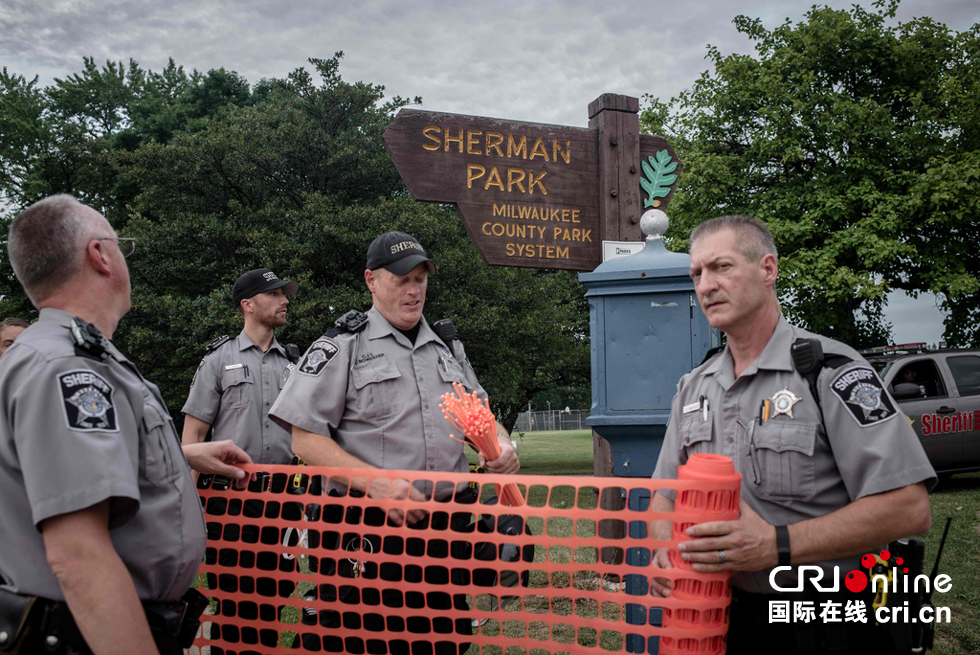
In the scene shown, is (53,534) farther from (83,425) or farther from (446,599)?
(446,599)

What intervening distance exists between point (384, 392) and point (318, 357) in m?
0.30

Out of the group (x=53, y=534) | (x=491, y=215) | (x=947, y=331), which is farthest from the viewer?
(x=947, y=331)

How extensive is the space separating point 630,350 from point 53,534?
2.60 metres

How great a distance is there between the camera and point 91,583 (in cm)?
141

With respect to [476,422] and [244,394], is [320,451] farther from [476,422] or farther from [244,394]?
[244,394]

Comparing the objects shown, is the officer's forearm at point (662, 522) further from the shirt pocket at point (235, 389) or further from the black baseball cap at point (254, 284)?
the black baseball cap at point (254, 284)

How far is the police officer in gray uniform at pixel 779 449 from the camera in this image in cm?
174

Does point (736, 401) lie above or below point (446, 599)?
above

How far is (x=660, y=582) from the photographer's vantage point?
5.98 feet

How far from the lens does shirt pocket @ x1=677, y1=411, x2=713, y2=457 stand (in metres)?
2.14

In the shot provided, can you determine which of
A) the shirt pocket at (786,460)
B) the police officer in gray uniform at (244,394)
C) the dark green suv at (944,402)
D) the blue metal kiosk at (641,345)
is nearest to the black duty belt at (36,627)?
the shirt pocket at (786,460)

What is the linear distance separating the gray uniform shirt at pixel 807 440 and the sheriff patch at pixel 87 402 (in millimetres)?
1675

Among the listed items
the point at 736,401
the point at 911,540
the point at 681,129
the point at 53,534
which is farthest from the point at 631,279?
the point at 681,129

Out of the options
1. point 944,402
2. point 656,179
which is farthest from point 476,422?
point 944,402
